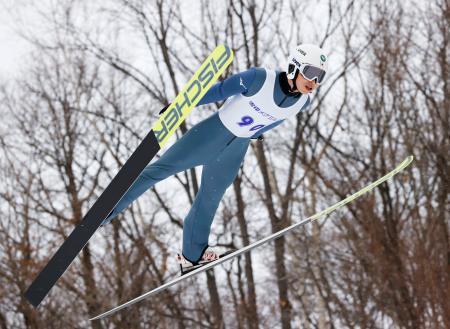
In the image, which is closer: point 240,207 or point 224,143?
point 224,143

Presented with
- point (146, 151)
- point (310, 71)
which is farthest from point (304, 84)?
point (146, 151)

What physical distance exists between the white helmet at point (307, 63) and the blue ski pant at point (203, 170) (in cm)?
55

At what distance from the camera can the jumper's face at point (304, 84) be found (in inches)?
129

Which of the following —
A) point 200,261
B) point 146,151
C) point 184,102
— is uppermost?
point 184,102

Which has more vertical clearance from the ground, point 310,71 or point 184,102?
point 310,71

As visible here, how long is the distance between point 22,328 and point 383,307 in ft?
31.2

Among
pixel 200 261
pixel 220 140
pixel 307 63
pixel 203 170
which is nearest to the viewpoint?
pixel 307 63

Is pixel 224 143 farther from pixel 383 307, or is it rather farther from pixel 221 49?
pixel 383 307

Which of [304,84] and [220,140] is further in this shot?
[220,140]

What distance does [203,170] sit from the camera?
3.65 m

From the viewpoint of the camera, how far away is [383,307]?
8219 millimetres

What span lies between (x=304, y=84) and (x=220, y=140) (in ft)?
2.01

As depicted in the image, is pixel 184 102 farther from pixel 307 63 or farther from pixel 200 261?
pixel 200 261

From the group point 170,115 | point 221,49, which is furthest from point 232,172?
point 221,49
